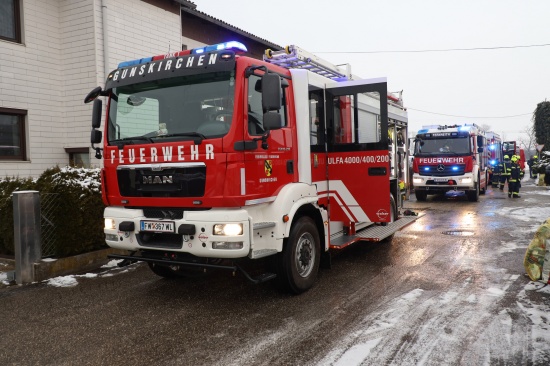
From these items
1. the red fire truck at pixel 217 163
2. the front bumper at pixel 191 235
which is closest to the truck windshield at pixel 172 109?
the red fire truck at pixel 217 163

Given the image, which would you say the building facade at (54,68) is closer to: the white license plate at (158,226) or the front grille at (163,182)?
the front grille at (163,182)

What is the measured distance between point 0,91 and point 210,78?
25.3 ft

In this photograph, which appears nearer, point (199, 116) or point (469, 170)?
point (199, 116)

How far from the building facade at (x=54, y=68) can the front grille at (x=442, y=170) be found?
10.3 meters

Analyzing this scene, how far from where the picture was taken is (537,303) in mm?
4562

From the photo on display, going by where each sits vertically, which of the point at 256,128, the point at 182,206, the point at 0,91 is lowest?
the point at 182,206

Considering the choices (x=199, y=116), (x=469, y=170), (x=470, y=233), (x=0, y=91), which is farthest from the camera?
(x=469, y=170)

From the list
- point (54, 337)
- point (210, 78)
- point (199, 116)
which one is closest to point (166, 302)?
point (54, 337)

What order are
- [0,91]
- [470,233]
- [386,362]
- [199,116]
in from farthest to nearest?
[0,91] → [470,233] → [199,116] → [386,362]

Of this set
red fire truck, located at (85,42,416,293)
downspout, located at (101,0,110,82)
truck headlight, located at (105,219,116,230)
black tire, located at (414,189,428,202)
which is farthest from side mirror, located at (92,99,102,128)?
black tire, located at (414,189,428,202)

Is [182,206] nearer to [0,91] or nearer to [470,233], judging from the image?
[470,233]

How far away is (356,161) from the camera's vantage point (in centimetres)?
604

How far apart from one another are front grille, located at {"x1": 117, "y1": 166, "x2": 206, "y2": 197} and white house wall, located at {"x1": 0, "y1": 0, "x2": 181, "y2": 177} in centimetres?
660

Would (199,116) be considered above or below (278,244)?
above
